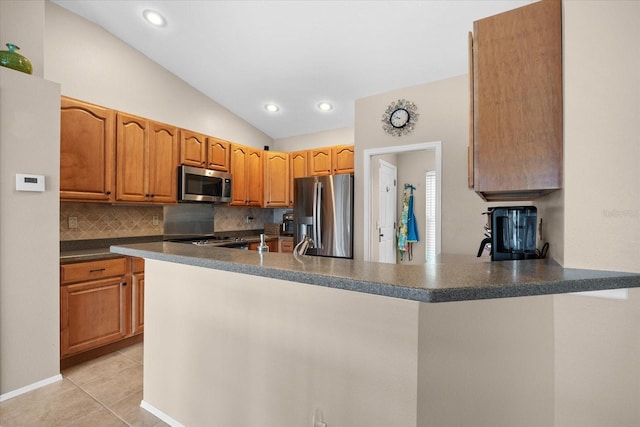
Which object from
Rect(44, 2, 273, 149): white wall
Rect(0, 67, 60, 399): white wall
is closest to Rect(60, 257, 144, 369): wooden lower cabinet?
Rect(0, 67, 60, 399): white wall

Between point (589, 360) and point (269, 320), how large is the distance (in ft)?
3.92

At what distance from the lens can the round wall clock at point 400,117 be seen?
11.3 ft

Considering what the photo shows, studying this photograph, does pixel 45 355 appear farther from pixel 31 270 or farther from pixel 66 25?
pixel 66 25

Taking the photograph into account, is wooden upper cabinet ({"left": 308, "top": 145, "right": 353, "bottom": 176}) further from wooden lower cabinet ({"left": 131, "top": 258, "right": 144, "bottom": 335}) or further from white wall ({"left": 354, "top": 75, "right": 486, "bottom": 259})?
wooden lower cabinet ({"left": 131, "top": 258, "right": 144, "bottom": 335})

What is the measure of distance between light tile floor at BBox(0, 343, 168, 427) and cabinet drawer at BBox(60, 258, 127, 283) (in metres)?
0.72

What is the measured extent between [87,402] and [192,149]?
2619 mm

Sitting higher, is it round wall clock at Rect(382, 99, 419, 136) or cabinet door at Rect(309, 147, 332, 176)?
round wall clock at Rect(382, 99, 419, 136)

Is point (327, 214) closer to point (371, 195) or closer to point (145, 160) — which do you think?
point (371, 195)

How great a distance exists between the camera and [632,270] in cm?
103

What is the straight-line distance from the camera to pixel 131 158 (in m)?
3.11

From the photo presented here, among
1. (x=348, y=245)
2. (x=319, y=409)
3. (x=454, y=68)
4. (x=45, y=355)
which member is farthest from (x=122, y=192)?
(x=454, y=68)

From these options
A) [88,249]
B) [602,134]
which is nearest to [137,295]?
[88,249]

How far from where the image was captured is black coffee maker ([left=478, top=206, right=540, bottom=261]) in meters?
1.50

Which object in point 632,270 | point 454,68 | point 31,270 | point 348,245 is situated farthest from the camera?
point 348,245
